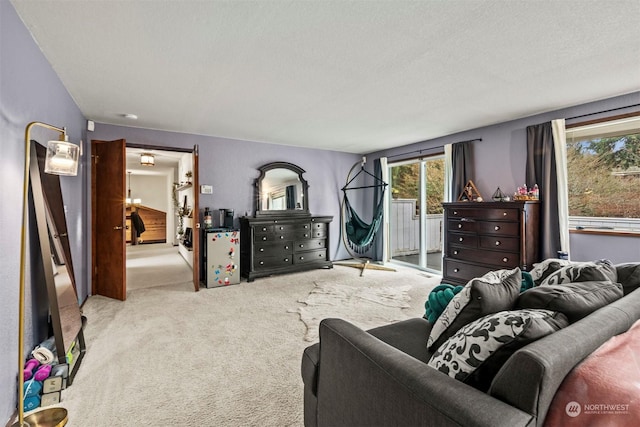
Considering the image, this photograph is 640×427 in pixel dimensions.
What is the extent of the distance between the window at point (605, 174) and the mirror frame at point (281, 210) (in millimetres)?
3775

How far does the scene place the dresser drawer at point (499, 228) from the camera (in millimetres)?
3430

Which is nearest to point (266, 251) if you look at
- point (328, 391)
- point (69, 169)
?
point (69, 169)

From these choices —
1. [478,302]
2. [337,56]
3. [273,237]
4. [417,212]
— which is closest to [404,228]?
[417,212]

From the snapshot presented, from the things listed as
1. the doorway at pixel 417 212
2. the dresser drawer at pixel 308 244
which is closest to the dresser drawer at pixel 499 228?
the doorway at pixel 417 212

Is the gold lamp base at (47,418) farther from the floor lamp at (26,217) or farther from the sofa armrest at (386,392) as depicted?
the sofa armrest at (386,392)

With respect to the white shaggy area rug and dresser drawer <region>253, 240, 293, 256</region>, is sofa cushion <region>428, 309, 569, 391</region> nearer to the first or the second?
the white shaggy area rug

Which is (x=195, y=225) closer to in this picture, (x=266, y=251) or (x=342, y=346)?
(x=266, y=251)

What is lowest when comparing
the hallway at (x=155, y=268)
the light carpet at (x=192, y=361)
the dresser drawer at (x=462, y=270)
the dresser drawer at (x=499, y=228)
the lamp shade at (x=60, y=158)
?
the light carpet at (x=192, y=361)

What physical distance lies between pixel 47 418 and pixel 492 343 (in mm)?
2180

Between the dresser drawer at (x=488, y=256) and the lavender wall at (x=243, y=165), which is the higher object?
the lavender wall at (x=243, y=165)

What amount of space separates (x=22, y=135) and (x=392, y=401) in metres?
2.37

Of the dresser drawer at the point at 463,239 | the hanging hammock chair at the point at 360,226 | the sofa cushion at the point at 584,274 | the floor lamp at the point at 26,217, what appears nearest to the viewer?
the sofa cushion at the point at 584,274

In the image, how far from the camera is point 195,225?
4.01m

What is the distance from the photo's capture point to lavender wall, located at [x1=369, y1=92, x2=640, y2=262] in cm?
305
